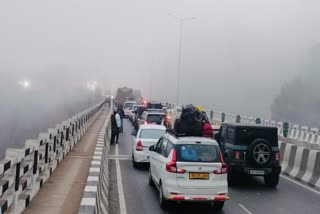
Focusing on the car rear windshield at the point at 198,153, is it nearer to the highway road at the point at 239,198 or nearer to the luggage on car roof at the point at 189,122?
the highway road at the point at 239,198

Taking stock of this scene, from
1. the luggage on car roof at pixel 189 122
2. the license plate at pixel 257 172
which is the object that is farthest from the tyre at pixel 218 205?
the luggage on car roof at pixel 189 122

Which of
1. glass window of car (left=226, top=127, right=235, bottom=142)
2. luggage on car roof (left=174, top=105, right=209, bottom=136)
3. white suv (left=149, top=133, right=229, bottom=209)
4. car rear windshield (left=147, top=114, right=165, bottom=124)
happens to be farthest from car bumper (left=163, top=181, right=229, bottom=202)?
car rear windshield (left=147, top=114, right=165, bottom=124)

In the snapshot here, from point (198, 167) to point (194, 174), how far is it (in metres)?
0.17

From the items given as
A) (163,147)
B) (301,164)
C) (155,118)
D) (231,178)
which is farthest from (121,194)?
(155,118)

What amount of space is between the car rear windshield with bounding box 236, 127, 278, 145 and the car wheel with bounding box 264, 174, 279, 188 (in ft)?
3.14

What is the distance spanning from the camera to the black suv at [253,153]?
12.6 meters

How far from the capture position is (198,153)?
984 cm

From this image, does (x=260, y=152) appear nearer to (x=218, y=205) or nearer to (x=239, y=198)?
(x=239, y=198)

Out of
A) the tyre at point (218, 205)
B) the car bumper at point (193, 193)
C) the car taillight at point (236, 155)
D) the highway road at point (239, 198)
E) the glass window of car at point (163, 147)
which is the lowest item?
the highway road at point (239, 198)

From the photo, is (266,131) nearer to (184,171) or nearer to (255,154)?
(255,154)

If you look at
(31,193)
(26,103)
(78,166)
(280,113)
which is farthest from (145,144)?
(280,113)

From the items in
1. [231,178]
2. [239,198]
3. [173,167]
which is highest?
[173,167]

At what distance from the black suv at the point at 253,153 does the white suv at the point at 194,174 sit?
9.49ft

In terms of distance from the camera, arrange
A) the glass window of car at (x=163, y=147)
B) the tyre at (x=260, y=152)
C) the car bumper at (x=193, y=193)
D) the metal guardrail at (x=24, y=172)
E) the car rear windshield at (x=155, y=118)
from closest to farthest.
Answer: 1. the metal guardrail at (x=24, y=172)
2. the car bumper at (x=193, y=193)
3. the glass window of car at (x=163, y=147)
4. the tyre at (x=260, y=152)
5. the car rear windshield at (x=155, y=118)
